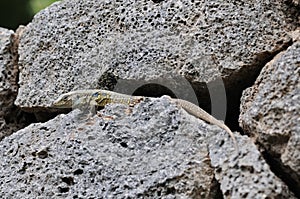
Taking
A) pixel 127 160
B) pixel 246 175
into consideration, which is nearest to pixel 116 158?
pixel 127 160

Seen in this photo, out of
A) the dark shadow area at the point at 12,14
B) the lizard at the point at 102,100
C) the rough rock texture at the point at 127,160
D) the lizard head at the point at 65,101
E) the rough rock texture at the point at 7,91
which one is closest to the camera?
the rough rock texture at the point at 127,160

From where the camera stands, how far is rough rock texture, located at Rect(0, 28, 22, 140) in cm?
154

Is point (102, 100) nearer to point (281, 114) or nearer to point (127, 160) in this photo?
point (127, 160)

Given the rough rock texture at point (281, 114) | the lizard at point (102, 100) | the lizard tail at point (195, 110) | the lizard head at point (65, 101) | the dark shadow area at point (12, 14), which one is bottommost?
the dark shadow area at point (12, 14)

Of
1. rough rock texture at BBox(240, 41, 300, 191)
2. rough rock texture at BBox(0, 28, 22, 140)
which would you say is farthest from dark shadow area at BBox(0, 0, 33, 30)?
rough rock texture at BBox(240, 41, 300, 191)

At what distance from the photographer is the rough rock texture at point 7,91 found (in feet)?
5.05

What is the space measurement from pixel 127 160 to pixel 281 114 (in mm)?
307

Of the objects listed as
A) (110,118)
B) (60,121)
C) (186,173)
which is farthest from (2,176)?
(186,173)

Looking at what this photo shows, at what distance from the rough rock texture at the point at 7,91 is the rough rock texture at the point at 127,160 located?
218 millimetres

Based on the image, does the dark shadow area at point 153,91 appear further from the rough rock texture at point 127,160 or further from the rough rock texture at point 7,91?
the rough rock texture at point 7,91

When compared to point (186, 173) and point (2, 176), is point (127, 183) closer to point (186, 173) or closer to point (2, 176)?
point (186, 173)

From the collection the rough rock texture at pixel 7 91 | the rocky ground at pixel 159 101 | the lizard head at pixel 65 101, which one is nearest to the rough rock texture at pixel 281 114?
the rocky ground at pixel 159 101

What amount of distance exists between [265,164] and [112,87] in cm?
45

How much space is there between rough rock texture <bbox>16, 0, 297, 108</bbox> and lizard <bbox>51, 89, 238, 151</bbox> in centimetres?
5
